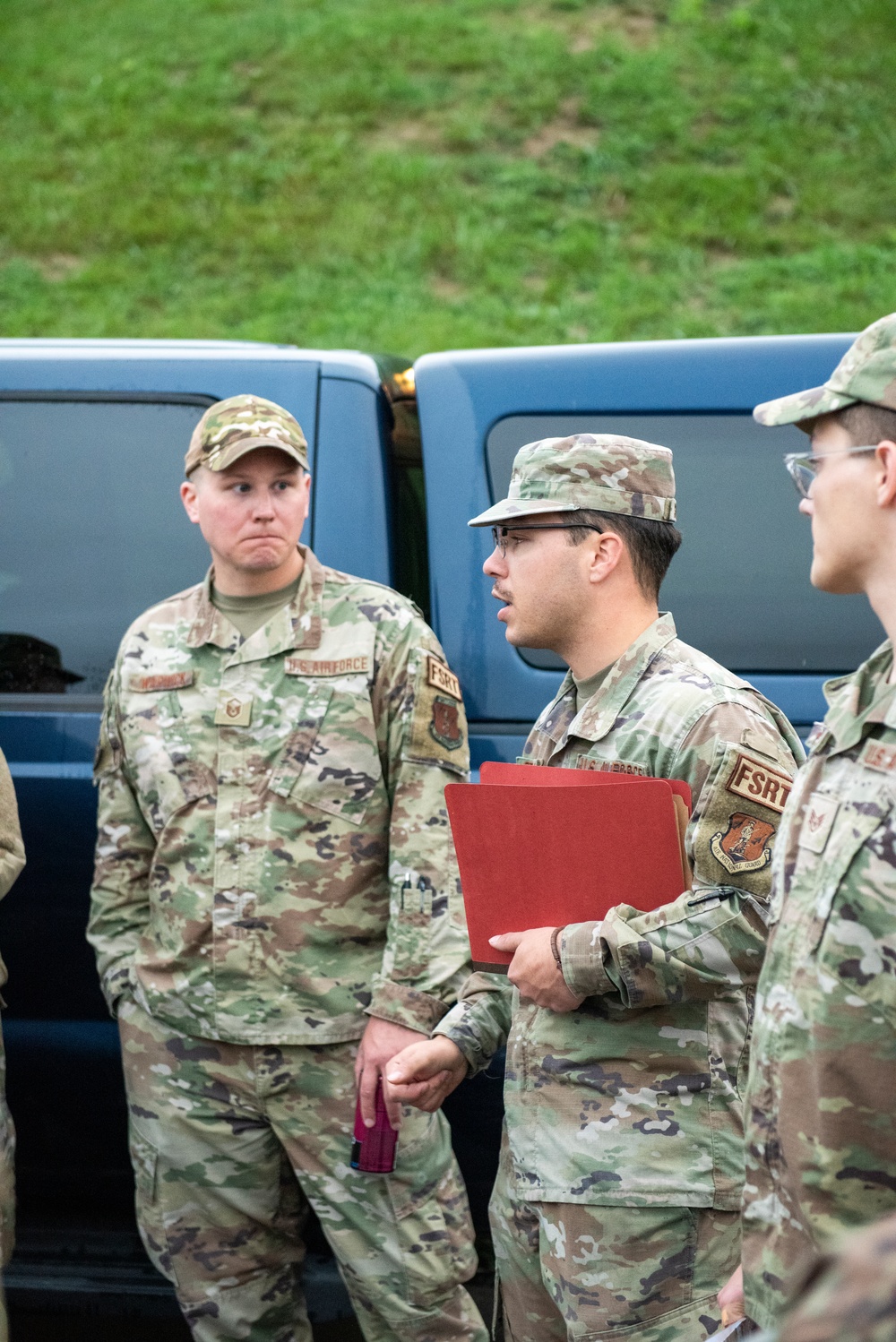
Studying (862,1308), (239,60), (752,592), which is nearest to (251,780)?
(752,592)

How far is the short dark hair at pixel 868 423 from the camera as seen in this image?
1.39 meters

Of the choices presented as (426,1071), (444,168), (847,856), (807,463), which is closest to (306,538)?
(426,1071)

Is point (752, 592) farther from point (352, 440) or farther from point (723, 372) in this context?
point (352, 440)

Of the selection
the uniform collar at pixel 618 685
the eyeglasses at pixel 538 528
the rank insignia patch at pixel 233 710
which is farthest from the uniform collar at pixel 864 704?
the rank insignia patch at pixel 233 710

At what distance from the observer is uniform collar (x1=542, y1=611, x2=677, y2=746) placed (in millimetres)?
1915

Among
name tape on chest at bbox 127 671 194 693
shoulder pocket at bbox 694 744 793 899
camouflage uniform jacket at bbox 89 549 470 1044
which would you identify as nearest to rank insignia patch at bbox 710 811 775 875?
shoulder pocket at bbox 694 744 793 899

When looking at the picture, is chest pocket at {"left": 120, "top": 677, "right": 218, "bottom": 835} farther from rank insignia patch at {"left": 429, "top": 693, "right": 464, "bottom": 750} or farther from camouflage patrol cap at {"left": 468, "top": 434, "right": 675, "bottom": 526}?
camouflage patrol cap at {"left": 468, "top": 434, "right": 675, "bottom": 526}

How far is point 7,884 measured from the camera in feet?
7.82

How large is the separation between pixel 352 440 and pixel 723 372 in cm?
70

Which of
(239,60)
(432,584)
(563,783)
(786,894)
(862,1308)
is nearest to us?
(862,1308)

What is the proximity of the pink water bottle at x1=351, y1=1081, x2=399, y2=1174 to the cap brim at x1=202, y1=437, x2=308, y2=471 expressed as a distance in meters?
1.11

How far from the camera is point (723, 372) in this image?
2527mm

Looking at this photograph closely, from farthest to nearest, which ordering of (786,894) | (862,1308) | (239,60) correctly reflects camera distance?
(239,60) → (786,894) → (862,1308)

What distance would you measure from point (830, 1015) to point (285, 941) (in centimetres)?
124
